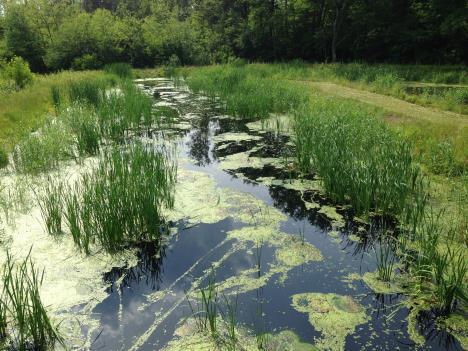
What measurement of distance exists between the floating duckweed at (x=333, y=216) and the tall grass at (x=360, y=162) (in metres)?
0.21

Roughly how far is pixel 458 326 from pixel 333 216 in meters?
1.95

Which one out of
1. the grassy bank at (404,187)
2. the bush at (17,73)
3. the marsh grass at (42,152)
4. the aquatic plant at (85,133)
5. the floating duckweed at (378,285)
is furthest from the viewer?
the bush at (17,73)

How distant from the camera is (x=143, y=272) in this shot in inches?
136

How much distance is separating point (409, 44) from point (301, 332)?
25423 mm

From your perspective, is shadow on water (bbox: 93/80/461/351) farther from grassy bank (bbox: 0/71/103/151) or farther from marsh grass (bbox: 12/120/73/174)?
grassy bank (bbox: 0/71/103/151)

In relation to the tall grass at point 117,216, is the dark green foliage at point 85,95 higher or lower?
higher

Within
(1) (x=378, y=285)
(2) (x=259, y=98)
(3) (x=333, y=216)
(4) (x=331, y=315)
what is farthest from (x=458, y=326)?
Answer: (2) (x=259, y=98)

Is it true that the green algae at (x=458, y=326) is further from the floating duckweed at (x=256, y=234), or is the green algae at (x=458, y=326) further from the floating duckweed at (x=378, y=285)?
the floating duckweed at (x=256, y=234)

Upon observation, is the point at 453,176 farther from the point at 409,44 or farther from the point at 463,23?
the point at 409,44

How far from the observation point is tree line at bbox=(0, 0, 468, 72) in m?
23.5

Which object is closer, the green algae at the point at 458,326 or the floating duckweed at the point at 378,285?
the green algae at the point at 458,326

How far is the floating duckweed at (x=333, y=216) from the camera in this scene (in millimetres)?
4277

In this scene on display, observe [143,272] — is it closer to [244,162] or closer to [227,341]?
[227,341]

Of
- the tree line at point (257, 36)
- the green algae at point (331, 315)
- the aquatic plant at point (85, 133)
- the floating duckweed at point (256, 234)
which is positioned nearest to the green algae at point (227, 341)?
the green algae at point (331, 315)
